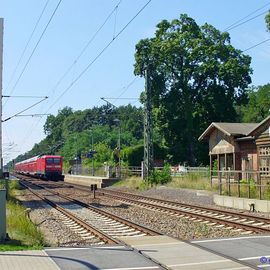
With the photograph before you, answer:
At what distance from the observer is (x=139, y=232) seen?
1527cm

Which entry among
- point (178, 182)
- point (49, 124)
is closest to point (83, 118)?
point (49, 124)

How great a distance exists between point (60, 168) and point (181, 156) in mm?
15701

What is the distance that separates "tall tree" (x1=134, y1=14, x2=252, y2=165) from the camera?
58.0 meters

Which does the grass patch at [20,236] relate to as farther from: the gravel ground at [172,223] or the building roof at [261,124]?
the building roof at [261,124]

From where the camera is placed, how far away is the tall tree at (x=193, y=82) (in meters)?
58.0

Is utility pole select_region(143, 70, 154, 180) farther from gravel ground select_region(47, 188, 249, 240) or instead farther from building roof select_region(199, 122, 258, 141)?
gravel ground select_region(47, 188, 249, 240)

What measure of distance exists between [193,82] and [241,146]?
24.4m

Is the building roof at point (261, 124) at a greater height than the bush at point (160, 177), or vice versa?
the building roof at point (261, 124)

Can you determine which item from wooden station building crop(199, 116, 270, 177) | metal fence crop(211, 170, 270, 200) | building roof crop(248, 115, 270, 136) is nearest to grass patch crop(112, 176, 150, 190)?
wooden station building crop(199, 116, 270, 177)

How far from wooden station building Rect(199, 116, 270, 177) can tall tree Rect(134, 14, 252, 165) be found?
15.1 meters

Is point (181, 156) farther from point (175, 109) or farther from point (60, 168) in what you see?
point (60, 168)

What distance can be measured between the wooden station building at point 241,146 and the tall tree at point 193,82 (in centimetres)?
1505

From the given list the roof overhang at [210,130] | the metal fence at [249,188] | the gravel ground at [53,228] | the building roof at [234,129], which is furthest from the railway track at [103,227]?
the roof overhang at [210,130]

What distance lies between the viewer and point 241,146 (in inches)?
1443
